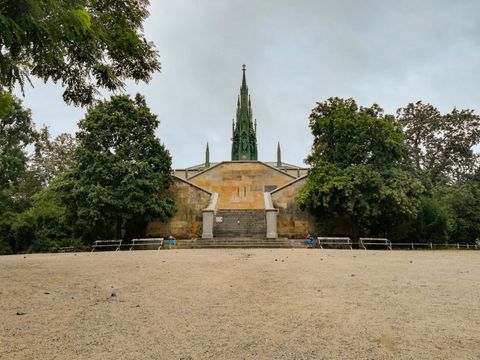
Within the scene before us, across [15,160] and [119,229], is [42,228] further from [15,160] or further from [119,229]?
[15,160]

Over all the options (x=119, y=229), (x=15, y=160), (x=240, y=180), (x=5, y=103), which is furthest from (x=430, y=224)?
(x=15, y=160)

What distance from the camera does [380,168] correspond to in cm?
1827

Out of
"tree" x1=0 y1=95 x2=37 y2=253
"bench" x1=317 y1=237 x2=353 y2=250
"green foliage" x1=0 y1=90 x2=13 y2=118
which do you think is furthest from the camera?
"tree" x1=0 y1=95 x2=37 y2=253

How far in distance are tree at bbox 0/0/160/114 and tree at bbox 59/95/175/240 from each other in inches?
366

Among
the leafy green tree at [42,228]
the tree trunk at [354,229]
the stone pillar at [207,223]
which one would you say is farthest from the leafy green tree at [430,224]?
the leafy green tree at [42,228]

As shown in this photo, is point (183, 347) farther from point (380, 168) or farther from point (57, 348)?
point (380, 168)

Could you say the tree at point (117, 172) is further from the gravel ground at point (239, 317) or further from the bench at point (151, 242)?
the gravel ground at point (239, 317)

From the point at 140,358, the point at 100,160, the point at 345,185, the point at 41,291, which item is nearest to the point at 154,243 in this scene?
the point at 100,160

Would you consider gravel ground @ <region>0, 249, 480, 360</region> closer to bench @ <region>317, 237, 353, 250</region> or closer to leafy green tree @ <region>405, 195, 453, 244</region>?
bench @ <region>317, 237, 353, 250</region>

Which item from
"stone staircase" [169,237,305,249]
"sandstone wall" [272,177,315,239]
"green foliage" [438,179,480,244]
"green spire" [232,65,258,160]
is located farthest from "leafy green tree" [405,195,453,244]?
"green spire" [232,65,258,160]

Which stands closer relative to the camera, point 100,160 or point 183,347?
point 183,347

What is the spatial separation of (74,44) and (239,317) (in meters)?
4.93

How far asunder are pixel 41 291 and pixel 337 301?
4148mm

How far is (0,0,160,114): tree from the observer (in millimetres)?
4039
